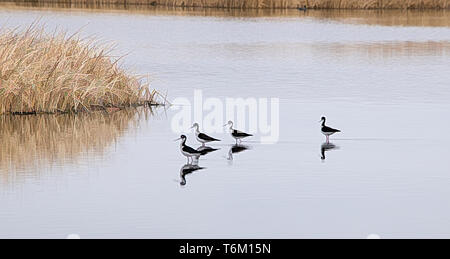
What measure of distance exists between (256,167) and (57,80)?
161 inches

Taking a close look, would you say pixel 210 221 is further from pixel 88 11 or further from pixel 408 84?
pixel 88 11

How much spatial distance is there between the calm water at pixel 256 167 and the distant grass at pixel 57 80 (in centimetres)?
34

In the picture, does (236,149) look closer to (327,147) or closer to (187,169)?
(327,147)

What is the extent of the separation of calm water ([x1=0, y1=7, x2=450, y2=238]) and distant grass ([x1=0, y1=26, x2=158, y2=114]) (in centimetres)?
34

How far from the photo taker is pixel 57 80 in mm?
13852

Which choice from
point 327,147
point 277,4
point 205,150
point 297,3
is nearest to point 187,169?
point 205,150

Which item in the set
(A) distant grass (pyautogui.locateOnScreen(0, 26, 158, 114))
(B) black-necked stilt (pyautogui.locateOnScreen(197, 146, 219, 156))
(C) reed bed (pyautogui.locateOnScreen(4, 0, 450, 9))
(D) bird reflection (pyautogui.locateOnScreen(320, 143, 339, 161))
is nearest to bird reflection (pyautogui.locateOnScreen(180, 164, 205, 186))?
(B) black-necked stilt (pyautogui.locateOnScreen(197, 146, 219, 156))

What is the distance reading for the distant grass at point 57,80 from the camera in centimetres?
1375

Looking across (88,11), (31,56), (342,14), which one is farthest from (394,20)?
(31,56)

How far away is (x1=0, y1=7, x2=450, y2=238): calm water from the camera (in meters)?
8.24

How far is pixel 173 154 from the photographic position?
11.5 metres

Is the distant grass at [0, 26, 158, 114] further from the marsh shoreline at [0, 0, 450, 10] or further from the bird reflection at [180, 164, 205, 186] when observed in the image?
the marsh shoreline at [0, 0, 450, 10]

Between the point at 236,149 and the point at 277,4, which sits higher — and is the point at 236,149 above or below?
below
